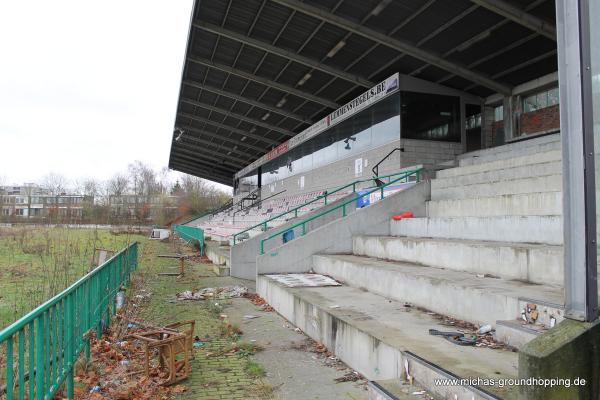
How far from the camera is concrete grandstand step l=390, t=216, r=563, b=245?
253 inches

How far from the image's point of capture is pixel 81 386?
4.98 metres

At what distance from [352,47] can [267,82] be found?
240 inches

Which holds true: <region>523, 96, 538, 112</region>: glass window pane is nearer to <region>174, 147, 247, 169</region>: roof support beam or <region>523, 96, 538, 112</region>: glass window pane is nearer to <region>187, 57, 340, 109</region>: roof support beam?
<region>187, 57, 340, 109</region>: roof support beam

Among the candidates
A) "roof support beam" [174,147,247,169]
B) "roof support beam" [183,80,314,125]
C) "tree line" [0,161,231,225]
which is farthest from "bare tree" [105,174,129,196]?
"roof support beam" [183,80,314,125]

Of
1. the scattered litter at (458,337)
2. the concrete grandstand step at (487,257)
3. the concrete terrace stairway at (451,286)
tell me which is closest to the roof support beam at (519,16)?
the concrete terrace stairway at (451,286)

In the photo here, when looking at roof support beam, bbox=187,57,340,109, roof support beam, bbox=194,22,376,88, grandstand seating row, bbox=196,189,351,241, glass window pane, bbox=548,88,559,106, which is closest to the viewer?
glass window pane, bbox=548,88,559,106

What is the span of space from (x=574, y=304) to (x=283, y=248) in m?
7.88

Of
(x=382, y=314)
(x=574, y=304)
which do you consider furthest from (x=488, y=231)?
(x=574, y=304)

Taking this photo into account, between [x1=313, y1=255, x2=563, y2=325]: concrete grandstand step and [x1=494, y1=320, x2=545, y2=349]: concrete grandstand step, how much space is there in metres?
0.23

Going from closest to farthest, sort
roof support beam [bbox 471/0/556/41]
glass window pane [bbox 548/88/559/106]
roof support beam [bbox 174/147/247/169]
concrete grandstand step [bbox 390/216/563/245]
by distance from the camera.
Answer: concrete grandstand step [bbox 390/216/563/245], roof support beam [bbox 471/0/556/41], glass window pane [bbox 548/88/559/106], roof support beam [bbox 174/147/247/169]

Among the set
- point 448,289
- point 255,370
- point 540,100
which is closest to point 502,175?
point 448,289

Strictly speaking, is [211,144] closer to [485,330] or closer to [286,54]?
[286,54]

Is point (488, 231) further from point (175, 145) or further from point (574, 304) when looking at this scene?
point (175, 145)

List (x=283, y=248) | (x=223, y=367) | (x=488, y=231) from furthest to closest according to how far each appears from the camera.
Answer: (x=283, y=248)
(x=488, y=231)
(x=223, y=367)
